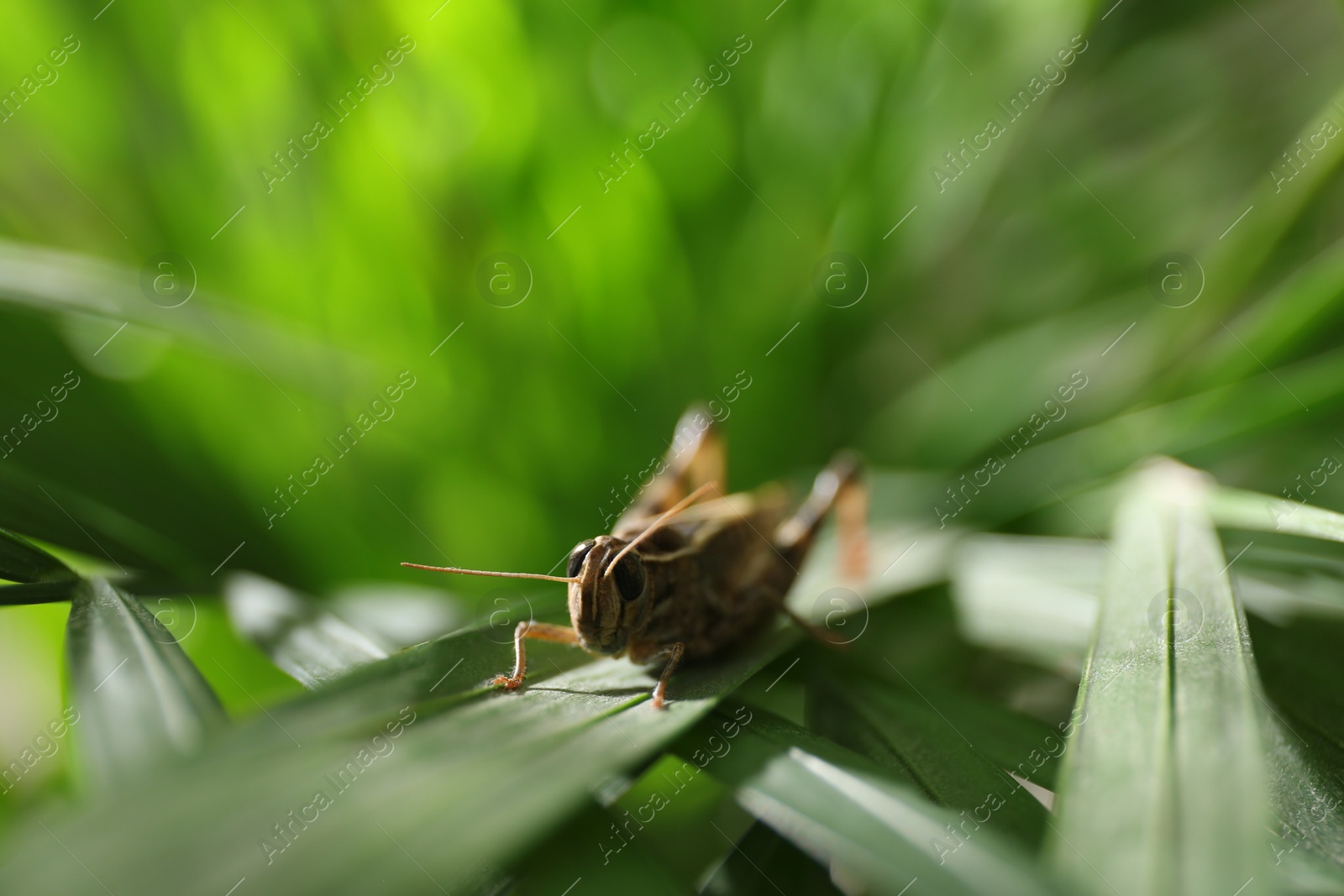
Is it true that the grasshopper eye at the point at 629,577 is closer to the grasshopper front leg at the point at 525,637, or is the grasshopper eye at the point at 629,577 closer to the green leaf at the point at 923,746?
the grasshopper front leg at the point at 525,637

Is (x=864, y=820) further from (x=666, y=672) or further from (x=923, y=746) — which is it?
(x=666, y=672)

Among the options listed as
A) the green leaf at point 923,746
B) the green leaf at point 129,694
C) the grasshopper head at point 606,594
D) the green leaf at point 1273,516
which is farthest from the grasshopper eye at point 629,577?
the green leaf at point 1273,516

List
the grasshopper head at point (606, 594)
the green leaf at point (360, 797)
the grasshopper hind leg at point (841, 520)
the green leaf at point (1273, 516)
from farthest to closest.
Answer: the grasshopper hind leg at point (841, 520) < the grasshopper head at point (606, 594) < the green leaf at point (1273, 516) < the green leaf at point (360, 797)

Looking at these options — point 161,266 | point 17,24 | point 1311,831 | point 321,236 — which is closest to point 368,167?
point 321,236

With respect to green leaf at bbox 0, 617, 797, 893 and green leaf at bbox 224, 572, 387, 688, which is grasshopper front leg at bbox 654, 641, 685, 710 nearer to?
green leaf at bbox 0, 617, 797, 893

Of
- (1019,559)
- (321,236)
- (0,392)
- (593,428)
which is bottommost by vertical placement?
(1019,559)

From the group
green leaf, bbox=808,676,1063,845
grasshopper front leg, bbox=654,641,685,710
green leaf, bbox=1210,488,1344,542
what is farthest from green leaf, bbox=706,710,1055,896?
green leaf, bbox=1210,488,1344,542

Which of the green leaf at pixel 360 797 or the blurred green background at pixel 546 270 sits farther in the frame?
the blurred green background at pixel 546 270

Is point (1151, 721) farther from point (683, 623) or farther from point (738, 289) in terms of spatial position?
point (738, 289)
